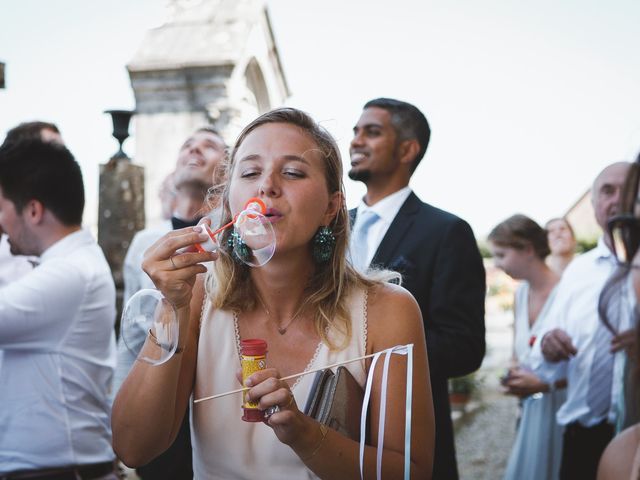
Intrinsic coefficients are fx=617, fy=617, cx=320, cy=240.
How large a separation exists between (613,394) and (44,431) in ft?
8.78

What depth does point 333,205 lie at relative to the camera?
2.22 meters

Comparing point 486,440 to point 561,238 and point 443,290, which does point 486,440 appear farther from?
point 443,290

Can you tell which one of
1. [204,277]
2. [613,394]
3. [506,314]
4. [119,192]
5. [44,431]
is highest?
[119,192]

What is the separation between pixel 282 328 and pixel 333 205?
0.47 meters

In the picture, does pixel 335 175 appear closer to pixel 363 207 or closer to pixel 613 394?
pixel 363 207

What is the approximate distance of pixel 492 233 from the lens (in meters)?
5.04

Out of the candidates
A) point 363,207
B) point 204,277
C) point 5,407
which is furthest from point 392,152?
point 5,407

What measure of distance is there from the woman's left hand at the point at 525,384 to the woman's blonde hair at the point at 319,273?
6.54ft

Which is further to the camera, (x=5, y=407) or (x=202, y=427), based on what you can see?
(x=5, y=407)

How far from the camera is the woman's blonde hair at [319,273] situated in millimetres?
2111

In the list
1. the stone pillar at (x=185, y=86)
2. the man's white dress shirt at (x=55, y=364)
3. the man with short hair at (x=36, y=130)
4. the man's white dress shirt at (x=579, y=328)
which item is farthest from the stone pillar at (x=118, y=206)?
the man's white dress shirt at (x=579, y=328)

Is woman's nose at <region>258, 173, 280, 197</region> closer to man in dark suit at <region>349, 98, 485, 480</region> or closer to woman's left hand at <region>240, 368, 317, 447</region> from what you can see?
woman's left hand at <region>240, 368, 317, 447</region>

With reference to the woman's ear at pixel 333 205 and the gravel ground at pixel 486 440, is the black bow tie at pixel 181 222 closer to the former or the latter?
the woman's ear at pixel 333 205

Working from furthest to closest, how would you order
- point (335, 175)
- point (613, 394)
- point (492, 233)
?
1. point (492, 233)
2. point (613, 394)
3. point (335, 175)
